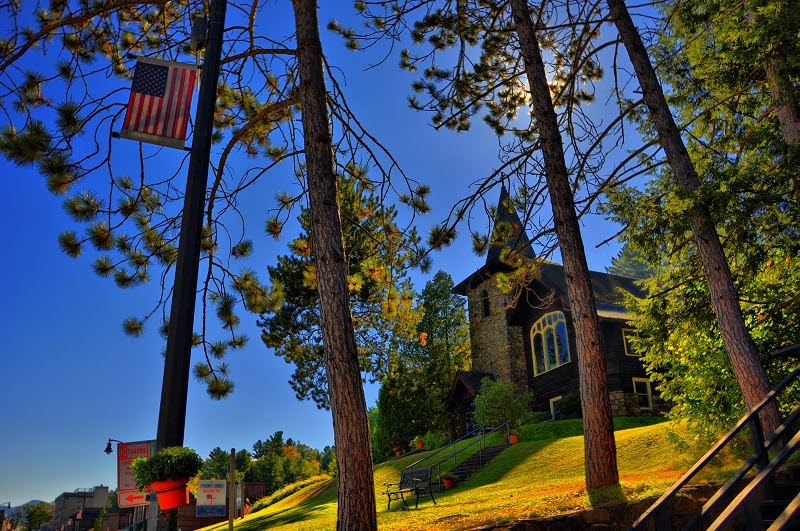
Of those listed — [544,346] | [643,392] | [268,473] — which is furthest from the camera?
[268,473]

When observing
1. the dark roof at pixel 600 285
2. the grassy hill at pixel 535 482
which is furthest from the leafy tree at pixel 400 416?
the dark roof at pixel 600 285

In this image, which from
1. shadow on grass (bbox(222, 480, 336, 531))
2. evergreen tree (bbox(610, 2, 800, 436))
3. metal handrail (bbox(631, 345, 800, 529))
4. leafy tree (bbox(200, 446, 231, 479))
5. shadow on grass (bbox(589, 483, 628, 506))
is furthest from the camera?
leafy tree (bbox(200, 446, 231, 479))

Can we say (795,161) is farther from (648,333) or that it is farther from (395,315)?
(395,315)

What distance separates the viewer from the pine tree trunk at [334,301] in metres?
6.11

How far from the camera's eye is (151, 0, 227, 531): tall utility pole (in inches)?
160

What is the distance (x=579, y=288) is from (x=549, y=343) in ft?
67.4

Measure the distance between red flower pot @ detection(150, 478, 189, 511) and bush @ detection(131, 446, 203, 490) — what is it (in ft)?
0.14

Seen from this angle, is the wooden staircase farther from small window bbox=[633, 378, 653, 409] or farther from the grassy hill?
small window bbox=[633, 378, 653, 409]

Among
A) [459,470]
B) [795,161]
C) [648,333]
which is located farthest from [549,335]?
[795,161]

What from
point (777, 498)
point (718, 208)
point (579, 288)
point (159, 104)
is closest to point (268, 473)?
point (579, 288)

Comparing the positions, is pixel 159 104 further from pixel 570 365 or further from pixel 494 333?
pixel 494 333

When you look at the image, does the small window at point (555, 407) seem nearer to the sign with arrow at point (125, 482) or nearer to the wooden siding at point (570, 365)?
the wooden siding at point (570, 365)

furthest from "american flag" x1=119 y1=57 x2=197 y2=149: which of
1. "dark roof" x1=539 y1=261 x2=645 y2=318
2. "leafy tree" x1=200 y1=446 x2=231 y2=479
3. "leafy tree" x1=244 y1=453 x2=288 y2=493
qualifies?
"leafy tree" x1=200 y1=446 x2=231 y2=479

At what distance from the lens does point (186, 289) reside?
430cm
